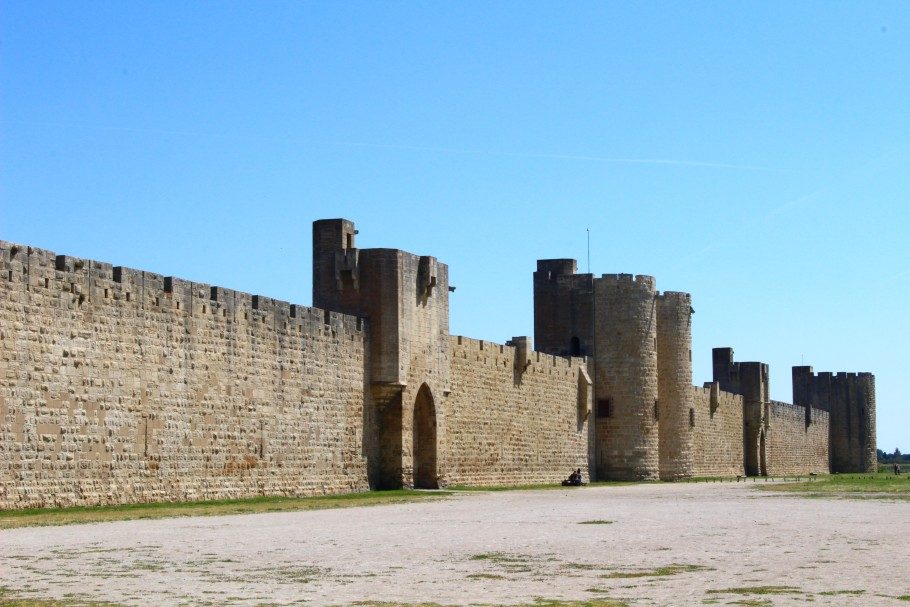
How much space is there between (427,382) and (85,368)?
35.8ft

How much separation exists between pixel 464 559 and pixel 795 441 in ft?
179

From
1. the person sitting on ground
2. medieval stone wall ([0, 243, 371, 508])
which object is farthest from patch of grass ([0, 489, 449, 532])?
the person sitting on ground

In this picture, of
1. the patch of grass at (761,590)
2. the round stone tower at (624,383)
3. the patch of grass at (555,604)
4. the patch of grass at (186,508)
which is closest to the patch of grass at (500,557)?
the patch of grass at (761,590)

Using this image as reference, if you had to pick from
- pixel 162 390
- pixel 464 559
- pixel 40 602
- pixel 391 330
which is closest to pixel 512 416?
pixel 391 330

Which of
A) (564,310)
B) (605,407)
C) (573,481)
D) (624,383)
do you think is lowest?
(573,481)

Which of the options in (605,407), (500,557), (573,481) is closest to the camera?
(500,557)

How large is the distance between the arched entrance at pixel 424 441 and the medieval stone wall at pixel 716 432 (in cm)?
1819

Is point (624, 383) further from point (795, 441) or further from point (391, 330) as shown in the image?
point (795, 441)

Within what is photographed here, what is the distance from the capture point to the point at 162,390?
71.3ft

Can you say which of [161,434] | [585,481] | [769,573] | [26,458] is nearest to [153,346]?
[161,434]

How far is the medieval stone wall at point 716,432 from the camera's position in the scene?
48.2 metres

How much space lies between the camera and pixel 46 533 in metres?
14.2

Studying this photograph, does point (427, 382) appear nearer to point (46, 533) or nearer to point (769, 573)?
point (46, 533)

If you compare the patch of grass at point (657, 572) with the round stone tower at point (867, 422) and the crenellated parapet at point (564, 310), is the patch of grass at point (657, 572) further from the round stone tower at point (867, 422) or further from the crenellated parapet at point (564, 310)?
the round stone tower at point (867, 422)
